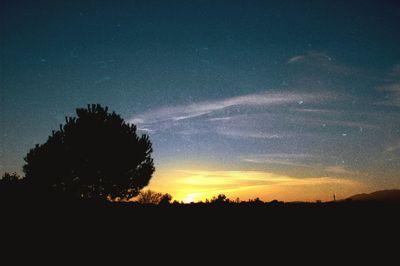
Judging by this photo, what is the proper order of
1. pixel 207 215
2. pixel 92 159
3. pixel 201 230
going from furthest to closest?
pixel 92 159
pixel 207 215
pixel 201 230

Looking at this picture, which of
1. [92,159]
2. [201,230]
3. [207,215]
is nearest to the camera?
[201,230]

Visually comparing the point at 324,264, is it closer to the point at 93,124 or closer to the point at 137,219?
the point at 137,219

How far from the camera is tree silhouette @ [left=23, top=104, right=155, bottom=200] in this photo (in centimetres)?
2766

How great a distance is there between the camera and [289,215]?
5109 millimetres

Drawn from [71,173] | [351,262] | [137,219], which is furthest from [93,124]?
[351,262]

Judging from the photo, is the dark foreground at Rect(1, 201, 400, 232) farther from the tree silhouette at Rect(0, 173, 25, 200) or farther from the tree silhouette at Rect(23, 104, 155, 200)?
the tree silhouette at Rect(23, 104, 155, 200)

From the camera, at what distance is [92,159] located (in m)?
27.6

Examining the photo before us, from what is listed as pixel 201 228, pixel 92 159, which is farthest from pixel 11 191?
pixel 92 159

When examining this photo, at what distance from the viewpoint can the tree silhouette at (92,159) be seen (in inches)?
1089

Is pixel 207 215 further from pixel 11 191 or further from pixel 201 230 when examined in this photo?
pixel 11 191

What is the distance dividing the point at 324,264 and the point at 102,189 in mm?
26559

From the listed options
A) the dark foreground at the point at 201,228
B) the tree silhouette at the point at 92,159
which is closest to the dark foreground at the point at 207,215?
the dark foreground at the point at 201,228

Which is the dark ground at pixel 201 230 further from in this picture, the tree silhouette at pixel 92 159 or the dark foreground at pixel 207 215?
the tree silhouette at pixel 92 159

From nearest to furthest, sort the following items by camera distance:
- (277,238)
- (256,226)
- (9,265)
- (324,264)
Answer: (9,265), (324,264), (277,238), (256,226)
